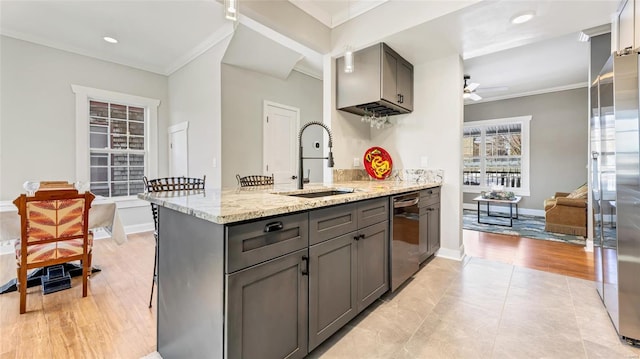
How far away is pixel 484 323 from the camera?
72.6 inches

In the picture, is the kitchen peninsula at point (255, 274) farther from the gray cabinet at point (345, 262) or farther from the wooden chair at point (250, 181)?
the wooden chair at point (250, 181)

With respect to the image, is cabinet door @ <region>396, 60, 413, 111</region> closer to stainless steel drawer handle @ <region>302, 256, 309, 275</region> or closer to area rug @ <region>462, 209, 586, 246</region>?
stainless steel drawer handle @ <region>302, 256, 309, 275</region>

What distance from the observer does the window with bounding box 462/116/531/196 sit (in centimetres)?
614

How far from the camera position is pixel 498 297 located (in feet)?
7.24

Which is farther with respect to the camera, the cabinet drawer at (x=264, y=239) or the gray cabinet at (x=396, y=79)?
the gray cabinet at (x=396, y=79)

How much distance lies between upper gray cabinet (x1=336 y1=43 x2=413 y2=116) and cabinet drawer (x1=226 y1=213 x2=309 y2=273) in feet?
6.53

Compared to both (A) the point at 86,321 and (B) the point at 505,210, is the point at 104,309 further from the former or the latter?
(B) the point at 505,210

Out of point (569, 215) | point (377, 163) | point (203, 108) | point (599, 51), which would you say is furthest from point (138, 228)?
point (569, 215)

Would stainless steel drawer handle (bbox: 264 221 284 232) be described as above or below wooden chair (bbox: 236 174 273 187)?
below

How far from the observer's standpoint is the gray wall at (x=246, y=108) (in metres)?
3.91

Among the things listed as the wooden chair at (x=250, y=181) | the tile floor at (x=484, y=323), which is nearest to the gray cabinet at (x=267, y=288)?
the tile floor at (x=484, y=323)

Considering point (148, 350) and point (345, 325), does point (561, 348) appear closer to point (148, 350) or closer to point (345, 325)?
point (345, 325)

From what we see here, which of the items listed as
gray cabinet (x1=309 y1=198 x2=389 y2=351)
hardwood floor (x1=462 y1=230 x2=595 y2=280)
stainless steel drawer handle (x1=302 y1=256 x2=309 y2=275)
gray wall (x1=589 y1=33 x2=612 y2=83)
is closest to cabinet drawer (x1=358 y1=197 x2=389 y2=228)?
gray cabinet (x1=309 y1=198 x2=389 y2=351)

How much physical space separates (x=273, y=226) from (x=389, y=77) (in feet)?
7.81
